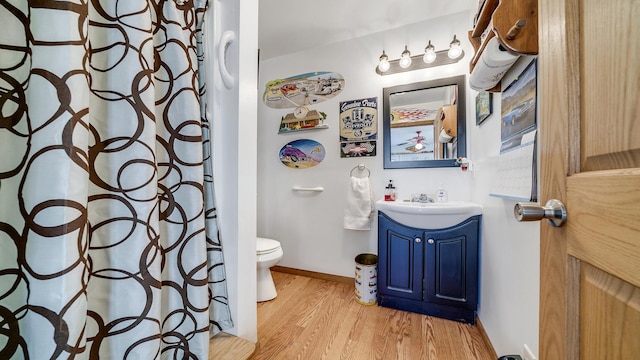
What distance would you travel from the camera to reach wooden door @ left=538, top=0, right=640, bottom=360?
0.31m

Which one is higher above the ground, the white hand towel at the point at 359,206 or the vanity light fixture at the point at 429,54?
the vanity light fixture at the point at 429,54

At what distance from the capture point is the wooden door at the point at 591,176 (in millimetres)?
307

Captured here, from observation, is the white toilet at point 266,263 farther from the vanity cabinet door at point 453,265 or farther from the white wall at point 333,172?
the vanity cabinet door at point 453,265

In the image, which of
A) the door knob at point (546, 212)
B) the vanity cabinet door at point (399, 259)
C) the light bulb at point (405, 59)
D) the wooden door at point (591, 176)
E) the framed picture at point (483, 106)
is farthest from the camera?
the light bulb at point (405, 59)

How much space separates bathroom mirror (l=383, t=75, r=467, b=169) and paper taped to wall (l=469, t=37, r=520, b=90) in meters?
0.68

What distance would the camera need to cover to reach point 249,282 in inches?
38.0

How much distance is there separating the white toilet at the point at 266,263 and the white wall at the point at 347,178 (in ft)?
1.69

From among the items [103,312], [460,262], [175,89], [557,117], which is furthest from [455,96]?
[103,312]

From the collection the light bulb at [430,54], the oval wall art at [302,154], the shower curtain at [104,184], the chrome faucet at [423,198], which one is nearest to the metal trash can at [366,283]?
the chrome faucet at [423,198]

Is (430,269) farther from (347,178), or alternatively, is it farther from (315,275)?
(315,275)

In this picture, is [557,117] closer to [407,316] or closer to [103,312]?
[103,312]

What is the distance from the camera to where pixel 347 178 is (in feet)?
6.97

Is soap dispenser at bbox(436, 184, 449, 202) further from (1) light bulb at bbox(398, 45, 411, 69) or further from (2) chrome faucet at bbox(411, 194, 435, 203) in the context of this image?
(1) light bulb at bbox(398, 45, 411, 69)

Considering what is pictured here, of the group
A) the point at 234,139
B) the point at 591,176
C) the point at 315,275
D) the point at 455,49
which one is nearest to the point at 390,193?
the point at 315,275
